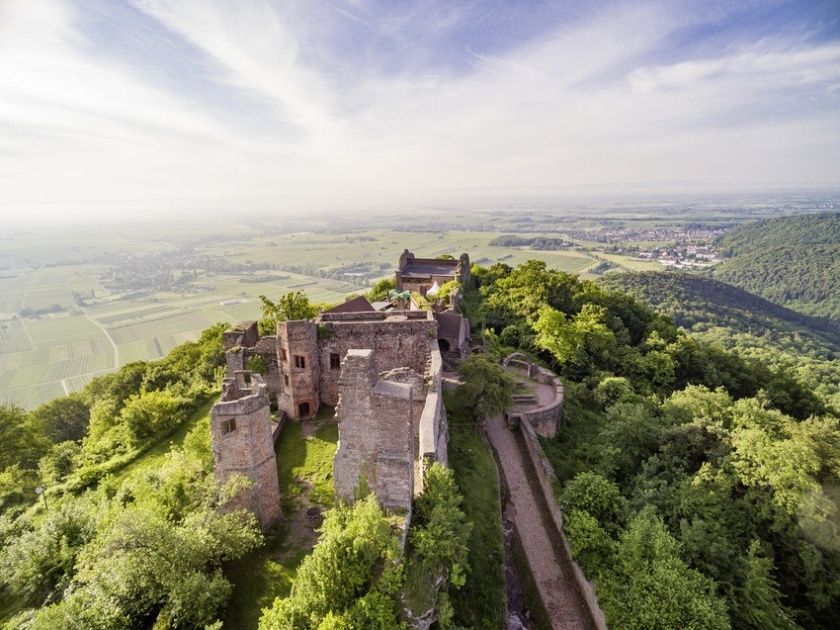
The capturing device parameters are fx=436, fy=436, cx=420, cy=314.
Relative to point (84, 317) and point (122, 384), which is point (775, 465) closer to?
point (122, 384)

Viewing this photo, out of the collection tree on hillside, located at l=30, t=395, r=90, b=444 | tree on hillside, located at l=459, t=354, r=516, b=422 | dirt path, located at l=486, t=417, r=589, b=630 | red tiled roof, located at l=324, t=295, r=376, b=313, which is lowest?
tree on hillside, located at l=30, t=395, r=90, b=444

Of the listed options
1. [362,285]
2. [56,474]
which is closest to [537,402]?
[56,474]

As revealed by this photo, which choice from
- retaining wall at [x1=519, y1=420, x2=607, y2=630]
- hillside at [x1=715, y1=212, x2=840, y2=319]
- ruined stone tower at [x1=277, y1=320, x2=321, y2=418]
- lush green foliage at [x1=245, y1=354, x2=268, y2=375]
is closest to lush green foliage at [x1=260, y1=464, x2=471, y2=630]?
retaining wall at [x1=519, y1=420, x2=607, y2=630]

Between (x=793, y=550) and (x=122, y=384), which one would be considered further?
(x=122, y=384)

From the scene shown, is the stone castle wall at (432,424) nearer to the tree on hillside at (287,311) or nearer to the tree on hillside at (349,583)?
the tree on hillside at (349,583)

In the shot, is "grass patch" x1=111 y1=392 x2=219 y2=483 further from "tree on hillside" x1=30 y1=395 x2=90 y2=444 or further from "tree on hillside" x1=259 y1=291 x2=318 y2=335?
"tree on hillside" x1=30 y1=395 x2=90 y2=444

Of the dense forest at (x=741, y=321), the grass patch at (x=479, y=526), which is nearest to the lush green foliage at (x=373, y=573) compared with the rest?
the grass patch at (x=479, y=526)

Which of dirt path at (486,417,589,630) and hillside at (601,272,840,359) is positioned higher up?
dirt path at (486,417,589,630)

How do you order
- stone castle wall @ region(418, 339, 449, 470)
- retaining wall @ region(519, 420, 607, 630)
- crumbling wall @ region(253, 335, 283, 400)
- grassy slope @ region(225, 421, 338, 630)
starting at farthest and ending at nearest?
crumbling wall @ region(253, 335, 283, 400) < retaining wall @ region(519, 420, 607, 630) < stone castle wall @ region(418, 339, 449, 470) < grassy slope @ region(225, 421, 338, 630)

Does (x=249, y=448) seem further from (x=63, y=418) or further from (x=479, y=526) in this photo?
(x=63, y=418)
